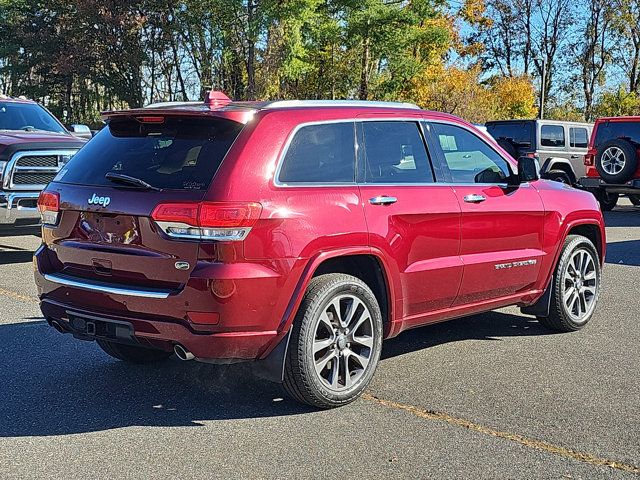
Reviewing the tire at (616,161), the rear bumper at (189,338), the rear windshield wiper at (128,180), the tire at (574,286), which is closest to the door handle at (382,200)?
the rear bumper at (189,338)

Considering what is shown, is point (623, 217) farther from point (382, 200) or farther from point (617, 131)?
point (382, 200)

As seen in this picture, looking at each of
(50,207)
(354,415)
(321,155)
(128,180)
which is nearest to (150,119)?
(128,180)

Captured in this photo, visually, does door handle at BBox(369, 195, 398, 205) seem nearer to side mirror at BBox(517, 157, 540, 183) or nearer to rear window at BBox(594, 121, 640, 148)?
side mirror at BBox(517, 157, 540, 183)

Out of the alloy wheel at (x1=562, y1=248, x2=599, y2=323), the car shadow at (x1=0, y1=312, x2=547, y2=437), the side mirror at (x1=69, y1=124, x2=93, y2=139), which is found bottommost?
the car shadow at (x1=0, y1=312, x2=547, y2=437)

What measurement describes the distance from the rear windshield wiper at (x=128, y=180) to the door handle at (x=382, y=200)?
4.09 feet

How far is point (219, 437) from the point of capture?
4160 mm

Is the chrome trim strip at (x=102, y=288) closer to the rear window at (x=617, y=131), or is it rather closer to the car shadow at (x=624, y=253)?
the car shadow at (x=624, y=253)

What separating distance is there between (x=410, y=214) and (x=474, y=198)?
0.71m

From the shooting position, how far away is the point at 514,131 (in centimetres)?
1952

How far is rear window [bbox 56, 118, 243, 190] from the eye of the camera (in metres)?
4.34

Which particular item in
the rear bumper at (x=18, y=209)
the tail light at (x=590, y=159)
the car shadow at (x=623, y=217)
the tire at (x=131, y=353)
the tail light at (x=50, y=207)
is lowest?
the car shadow at (x=623, y=217)

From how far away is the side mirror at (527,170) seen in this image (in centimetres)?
584

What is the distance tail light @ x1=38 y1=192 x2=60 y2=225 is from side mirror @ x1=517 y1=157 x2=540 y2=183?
126 inches

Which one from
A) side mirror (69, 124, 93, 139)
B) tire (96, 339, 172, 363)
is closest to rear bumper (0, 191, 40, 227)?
side mirror (69, 124, 93, 139)
